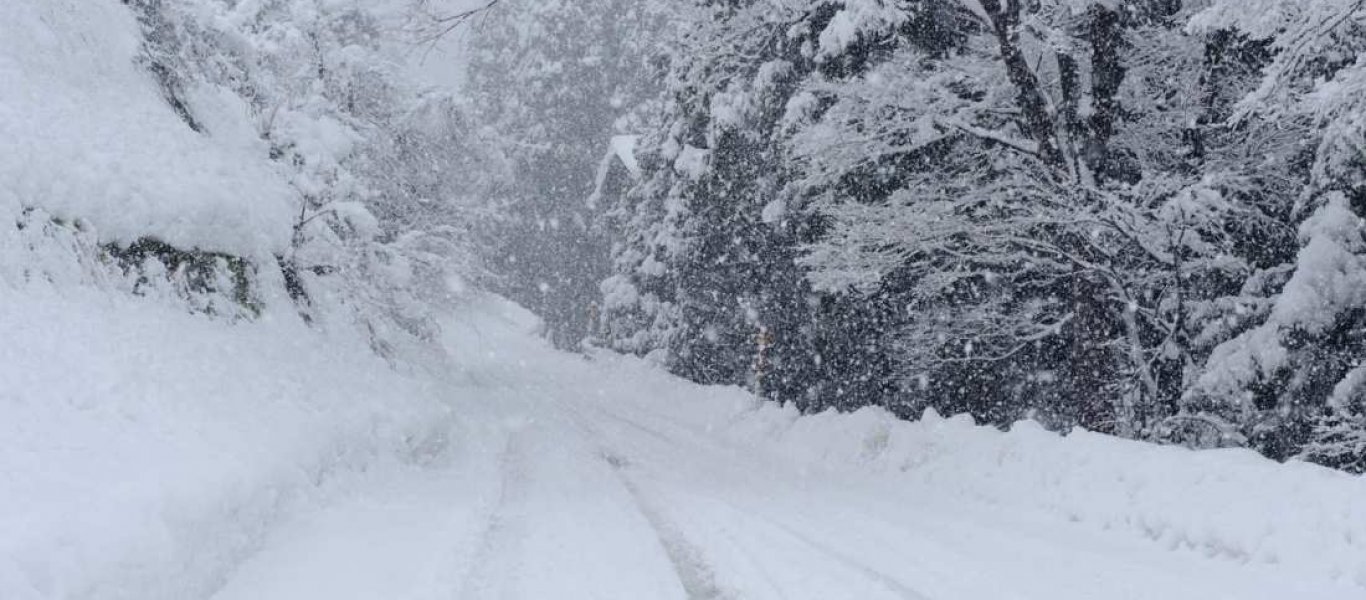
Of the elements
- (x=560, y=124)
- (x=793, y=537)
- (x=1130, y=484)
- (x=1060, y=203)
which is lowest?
(x=793, y=537)

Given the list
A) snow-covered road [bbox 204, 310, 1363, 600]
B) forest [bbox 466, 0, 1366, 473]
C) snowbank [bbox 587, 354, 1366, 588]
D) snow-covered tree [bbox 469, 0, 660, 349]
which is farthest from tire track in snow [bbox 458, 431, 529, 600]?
snow-covered tree [bbox 469, 0, 660, 349]

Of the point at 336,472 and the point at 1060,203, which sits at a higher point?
the point at 1060,203

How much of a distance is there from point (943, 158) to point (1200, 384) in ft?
13.8

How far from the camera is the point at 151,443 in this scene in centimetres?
655

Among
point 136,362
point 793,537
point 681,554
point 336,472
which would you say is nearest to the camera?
point 681,554

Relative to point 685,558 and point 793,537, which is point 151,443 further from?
point 793,537

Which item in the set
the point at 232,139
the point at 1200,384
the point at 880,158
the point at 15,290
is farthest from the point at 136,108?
the point at 1200,384

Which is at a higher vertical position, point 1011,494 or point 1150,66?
point 1150,66

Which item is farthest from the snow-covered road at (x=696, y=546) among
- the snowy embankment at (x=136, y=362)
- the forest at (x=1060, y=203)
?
the forest at (x=1060, y=203)

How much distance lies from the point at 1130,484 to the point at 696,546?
376cm

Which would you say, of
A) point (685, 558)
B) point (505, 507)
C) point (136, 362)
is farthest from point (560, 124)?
point (685, 558)

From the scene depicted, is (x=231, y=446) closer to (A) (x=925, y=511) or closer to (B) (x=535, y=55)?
(A) (x=925, y=511)

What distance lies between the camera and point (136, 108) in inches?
447

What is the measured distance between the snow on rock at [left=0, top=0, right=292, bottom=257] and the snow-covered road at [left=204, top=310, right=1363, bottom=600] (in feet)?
11.8
